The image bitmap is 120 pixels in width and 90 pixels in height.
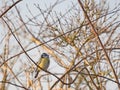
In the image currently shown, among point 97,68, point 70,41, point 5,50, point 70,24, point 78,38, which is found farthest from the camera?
point 70,24

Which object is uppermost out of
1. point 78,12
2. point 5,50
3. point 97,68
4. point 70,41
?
point 78,12

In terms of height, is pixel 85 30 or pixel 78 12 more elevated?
pixel 78 12

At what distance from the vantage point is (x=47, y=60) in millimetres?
4969

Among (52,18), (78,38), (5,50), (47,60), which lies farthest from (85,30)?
(5,50)

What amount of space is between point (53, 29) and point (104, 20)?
2.76 feet

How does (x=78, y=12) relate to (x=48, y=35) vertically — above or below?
above

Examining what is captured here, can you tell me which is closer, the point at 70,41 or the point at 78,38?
the point at 70,41

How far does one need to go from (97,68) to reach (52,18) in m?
1.78

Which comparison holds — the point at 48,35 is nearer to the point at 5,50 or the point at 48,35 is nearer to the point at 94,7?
the point at 94,7

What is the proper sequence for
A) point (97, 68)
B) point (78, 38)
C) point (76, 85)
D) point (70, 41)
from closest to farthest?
point (97, 68) → point (76, 85) → point (70, 41) → point (78, 38)

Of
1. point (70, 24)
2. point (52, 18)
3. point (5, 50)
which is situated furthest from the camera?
point (70, 24)

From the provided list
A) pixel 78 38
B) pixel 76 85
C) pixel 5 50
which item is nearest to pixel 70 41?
pixel 78 38

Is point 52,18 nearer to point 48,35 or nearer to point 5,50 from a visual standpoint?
point 48,35

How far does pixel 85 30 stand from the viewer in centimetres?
439
